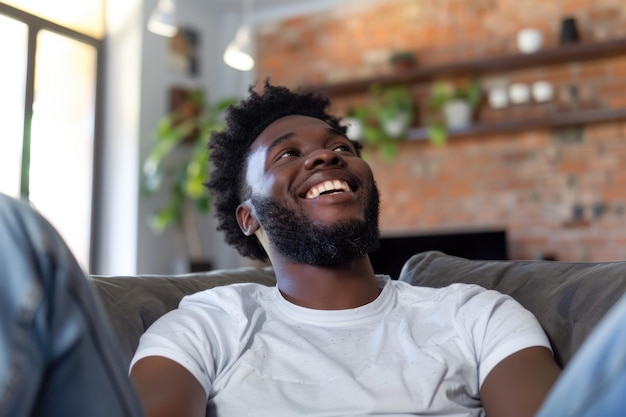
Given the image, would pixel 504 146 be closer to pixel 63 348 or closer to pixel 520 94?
pixel 520 94

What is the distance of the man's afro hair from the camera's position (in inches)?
69.3

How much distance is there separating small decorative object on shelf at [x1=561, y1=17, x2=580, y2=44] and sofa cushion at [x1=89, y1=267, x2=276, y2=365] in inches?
129

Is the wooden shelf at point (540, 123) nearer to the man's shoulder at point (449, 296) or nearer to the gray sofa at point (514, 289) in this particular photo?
the gray sofa at point (514, 289)

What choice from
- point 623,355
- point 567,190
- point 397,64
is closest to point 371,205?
point 623,355

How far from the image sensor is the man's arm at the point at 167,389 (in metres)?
1.02

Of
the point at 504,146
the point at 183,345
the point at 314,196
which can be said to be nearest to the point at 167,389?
the point at 183,345

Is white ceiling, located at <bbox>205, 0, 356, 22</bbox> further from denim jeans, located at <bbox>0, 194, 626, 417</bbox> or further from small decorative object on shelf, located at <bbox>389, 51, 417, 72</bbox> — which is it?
denim jeans, located at <bbox>0, 194, 626, 417</bbox>

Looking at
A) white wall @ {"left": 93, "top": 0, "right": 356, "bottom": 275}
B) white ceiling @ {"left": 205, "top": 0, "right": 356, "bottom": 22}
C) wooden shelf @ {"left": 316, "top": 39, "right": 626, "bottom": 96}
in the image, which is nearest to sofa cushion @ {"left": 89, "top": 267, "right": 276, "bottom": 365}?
wooden shelf @ {"left": 316, "top": 39, "right": 626, "bottom": 96}

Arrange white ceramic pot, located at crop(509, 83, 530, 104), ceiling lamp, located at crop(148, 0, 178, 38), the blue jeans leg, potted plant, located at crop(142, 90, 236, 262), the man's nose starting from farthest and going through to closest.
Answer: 1. potted plant, located at crop(142, 90, 236, 262)
2. white ceramic pot, located at crop(509, 83, 530, 104)
3. ceiling lamp, located at crop(148, 0, 178, 38)
4. the man's nose
5. the blue jeans leg

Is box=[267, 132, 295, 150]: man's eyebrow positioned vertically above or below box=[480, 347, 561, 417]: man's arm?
above

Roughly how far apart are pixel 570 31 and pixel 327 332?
11.4ft

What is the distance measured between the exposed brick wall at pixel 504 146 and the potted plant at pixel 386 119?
16cm

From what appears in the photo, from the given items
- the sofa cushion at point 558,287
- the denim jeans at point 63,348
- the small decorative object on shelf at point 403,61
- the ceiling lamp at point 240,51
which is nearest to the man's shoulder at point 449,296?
the sofa cushion at point 558,287

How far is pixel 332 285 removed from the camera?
1375mm
